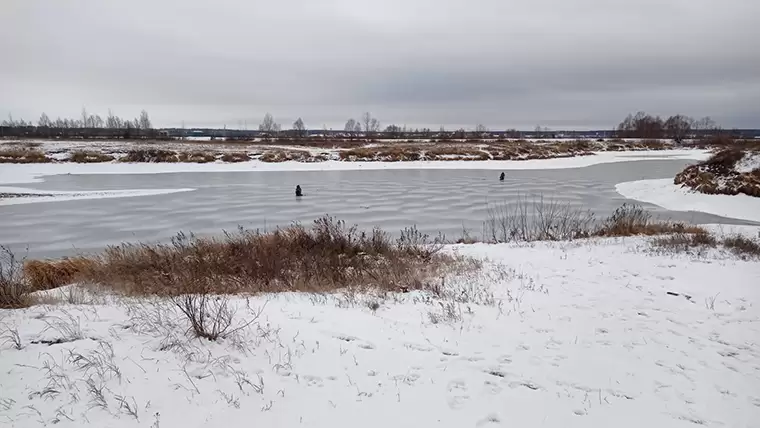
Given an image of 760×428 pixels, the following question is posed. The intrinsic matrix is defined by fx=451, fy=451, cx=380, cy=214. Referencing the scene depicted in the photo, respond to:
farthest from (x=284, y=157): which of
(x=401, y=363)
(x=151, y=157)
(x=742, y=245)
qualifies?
(x=401, y=363)

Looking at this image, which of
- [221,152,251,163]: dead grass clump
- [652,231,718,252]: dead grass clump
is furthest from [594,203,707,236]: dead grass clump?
[221,152,251,163]: dead grass clump

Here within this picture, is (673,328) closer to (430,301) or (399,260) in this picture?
(430,301)

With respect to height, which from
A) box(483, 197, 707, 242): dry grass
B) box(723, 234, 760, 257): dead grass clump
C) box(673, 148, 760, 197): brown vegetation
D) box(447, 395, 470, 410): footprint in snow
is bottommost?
box(447, 395, 470, 410): footprint in snow

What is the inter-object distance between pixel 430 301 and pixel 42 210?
1728 centimetres

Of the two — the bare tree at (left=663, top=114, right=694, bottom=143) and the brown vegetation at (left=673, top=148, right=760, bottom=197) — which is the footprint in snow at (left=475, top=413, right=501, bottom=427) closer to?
the brown vegetation at (left=673, top=148, right=760, bottom=197)

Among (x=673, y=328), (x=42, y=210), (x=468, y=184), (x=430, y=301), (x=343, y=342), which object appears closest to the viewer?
(x=343, y=342)

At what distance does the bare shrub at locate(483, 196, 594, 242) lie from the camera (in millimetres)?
12711

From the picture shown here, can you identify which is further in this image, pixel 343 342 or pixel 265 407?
pixel 343 342

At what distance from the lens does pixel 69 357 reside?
434 cm

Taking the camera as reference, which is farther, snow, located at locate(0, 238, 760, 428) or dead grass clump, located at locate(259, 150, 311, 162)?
dead grass clump, located at locate(259, 150, 311, 162)

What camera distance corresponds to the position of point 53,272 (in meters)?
8.86

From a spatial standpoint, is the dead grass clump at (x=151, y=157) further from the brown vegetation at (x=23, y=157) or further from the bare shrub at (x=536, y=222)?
the bare shrub at (x=536, y=222)

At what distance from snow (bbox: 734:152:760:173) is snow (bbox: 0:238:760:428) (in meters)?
Result: 19.6

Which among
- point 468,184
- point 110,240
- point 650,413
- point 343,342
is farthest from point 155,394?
point 468,184
